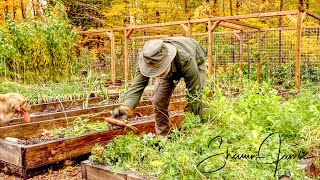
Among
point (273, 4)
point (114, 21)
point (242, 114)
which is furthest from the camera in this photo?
point (114, 21)

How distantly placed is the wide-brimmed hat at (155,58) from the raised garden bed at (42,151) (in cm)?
65

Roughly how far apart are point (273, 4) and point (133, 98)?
1369 centimetres

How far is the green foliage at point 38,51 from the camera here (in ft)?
28.5

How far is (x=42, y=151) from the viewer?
4.05 meters

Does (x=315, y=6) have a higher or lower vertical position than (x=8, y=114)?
higher

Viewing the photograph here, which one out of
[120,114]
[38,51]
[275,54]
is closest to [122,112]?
[120,114]

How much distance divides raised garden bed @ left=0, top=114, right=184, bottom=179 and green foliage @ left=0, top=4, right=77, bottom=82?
4532mm

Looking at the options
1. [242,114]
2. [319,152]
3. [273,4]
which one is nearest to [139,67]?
[242,114]

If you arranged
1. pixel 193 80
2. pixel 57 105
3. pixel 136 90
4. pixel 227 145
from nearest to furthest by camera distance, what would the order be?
1. pixel 227 145
2. pixel 136 90
3. pixel 193 80
4. pixel 57 105

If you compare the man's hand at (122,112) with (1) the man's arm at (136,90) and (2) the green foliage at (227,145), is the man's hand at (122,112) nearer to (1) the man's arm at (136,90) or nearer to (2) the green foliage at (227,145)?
(1) the man's arm at (136,90)

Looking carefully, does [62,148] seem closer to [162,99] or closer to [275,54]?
[162,99]

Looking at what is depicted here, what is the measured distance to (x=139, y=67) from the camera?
392 centimetres

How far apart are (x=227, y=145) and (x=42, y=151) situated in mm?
2127

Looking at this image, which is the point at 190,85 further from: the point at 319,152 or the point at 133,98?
the point at 319,152
